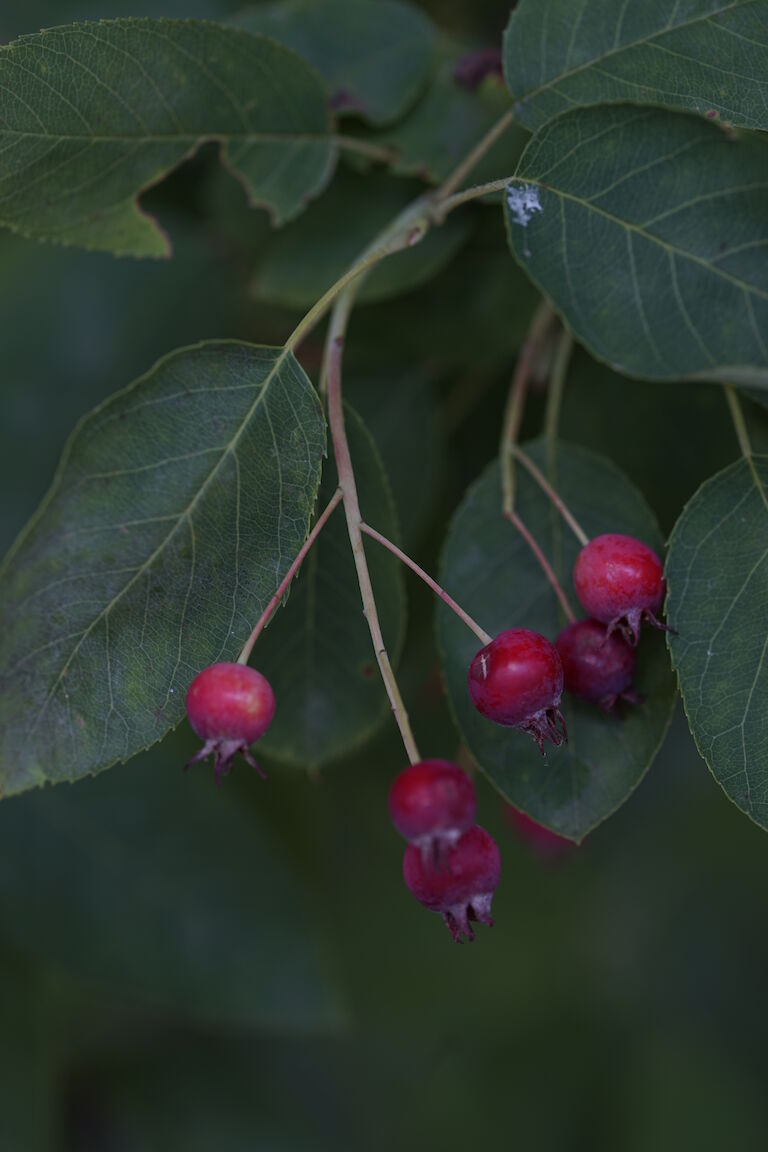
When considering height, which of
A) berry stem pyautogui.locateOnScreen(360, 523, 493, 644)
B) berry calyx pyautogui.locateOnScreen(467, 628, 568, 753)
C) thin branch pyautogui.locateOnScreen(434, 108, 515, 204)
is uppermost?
thin branch pyautogui.locateOnScreen(434, 108, 515, 204)

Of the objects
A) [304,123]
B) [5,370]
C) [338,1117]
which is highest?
[304,123]

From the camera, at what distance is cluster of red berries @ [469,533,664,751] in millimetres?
860

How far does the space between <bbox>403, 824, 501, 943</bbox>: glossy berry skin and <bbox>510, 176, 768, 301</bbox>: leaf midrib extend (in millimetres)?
538

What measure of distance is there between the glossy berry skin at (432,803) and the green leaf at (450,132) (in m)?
0.76

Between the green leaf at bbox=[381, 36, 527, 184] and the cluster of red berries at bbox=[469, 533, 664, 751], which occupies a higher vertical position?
the green leaf at bbox=[381, 36, 527, 184]

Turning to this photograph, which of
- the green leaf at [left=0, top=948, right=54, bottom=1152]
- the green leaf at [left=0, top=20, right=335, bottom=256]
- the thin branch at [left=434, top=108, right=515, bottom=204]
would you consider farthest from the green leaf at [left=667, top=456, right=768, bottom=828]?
the green leaf at [left=0, top=948, right=54, bottom=1152]

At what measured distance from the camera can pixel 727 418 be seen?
52.9 inches

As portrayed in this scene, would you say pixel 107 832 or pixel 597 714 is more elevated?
pixel 597 714

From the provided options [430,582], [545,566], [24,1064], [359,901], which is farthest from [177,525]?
[359,901]

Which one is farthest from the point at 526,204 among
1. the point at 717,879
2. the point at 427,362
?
the point at 717,879

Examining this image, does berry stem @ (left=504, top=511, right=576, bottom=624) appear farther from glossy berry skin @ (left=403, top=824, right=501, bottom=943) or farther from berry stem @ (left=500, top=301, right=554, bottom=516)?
glossy berry skin @ (left=403, top=824, right=501, bottom=943)

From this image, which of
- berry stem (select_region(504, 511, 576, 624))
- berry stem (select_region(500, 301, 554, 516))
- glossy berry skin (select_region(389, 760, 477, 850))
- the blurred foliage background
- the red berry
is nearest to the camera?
glossy berry skin (select_region(389, 760, 477, 850))

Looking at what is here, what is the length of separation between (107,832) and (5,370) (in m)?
0.94

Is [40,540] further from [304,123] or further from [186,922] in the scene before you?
[186,922]
